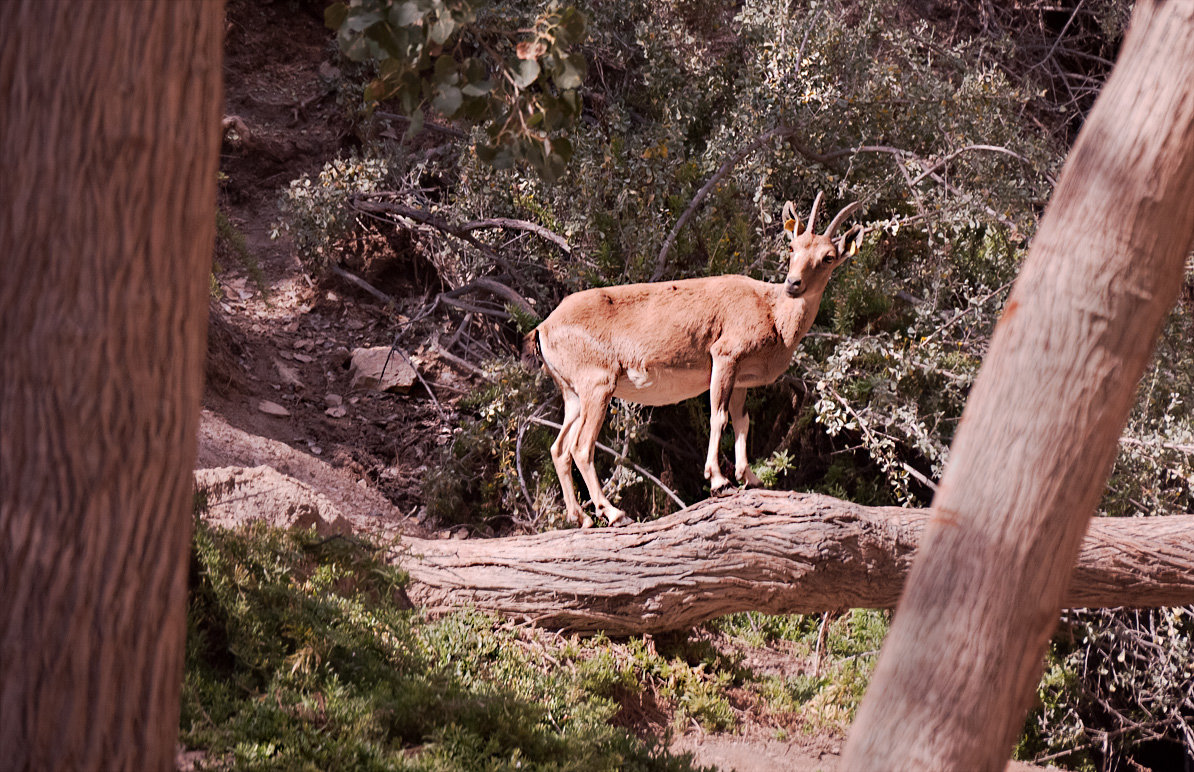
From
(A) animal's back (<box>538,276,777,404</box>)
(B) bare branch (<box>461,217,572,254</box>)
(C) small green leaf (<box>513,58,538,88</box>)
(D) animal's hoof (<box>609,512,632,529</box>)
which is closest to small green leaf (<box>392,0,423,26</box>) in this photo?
(C) small green leaf (<box>513,58,538,88</box>)

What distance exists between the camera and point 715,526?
18.9 ft

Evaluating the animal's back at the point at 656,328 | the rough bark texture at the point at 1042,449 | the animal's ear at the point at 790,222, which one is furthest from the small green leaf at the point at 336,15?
the animal's ear at the point at 790,222

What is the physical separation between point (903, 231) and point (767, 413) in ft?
7.54

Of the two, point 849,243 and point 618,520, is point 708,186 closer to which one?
point 849,243

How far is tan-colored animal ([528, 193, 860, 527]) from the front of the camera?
6.20m

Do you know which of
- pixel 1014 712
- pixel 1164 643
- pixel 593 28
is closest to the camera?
pixel 1014 712

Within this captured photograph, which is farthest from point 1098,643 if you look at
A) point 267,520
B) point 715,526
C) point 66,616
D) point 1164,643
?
point 66,616

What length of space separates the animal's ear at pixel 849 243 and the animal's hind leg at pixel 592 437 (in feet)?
5.82

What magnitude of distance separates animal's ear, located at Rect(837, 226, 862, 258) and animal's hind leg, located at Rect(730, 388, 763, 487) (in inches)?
46.9

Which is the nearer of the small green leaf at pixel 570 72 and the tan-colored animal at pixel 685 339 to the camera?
the small green leaf at pixel 570 72

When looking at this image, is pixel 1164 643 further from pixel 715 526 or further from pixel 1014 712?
pixel 1014 712

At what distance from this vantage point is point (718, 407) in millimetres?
6137

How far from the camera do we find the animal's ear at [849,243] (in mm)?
6133

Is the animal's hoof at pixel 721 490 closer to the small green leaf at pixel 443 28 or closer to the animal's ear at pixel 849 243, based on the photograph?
the animal's ear at pixel 849 243
